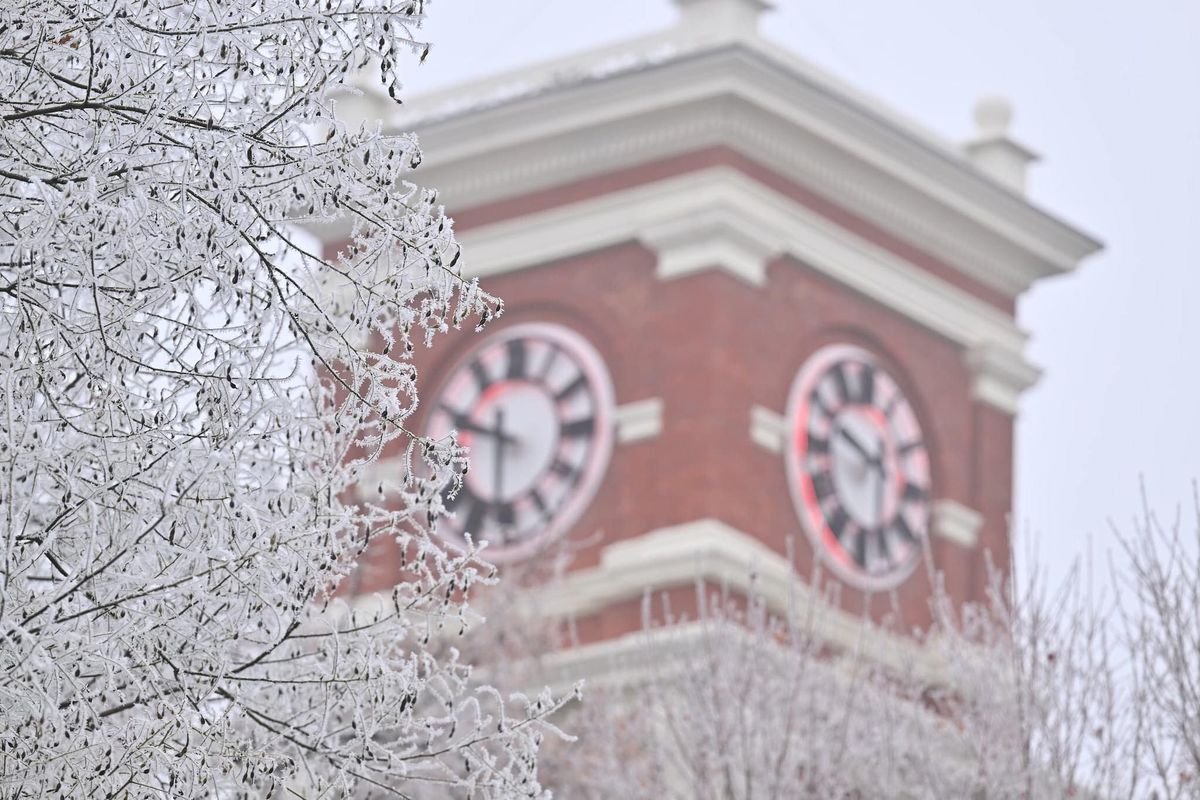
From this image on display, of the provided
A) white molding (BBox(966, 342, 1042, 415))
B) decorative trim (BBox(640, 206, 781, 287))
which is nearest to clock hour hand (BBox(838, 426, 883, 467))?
decorative trim (BBox(640, 206, 781, 287))

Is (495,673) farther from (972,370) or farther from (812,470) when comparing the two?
(972,370)

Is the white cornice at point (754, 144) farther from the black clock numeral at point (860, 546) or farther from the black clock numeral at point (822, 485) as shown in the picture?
the black clock numeral at point (860, 546)

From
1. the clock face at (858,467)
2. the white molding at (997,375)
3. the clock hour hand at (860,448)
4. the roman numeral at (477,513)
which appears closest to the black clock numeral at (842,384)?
the clock face at (858,467)

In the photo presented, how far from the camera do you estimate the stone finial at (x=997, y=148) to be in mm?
39875

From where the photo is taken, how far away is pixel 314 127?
1184 centimetres

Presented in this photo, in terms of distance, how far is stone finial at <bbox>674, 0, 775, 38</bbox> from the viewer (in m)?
36.8

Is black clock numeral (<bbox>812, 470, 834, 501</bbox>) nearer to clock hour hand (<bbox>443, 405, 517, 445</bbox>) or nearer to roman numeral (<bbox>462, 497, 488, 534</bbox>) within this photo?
clock hour hand (<bbox>443, 405, 517, 445</bbox>)

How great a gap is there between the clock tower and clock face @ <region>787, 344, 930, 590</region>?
0.03 m

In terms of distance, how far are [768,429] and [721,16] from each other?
4.37 metres

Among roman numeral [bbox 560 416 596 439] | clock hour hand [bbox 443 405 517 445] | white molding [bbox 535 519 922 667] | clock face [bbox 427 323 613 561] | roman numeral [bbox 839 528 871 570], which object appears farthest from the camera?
clock hour hand [bbox 443 405 517 445]

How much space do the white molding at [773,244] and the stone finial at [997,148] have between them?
146 centimetres

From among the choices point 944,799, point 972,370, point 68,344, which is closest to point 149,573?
point 68,344

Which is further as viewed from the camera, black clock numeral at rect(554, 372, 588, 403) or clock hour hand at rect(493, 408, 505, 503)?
clock hour hand at rect(493, 408, 505, 503)

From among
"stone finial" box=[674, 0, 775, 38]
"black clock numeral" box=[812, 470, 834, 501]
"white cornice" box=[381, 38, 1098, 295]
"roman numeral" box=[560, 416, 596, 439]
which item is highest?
"stone finial" box=[674, 0, 775, 38]
